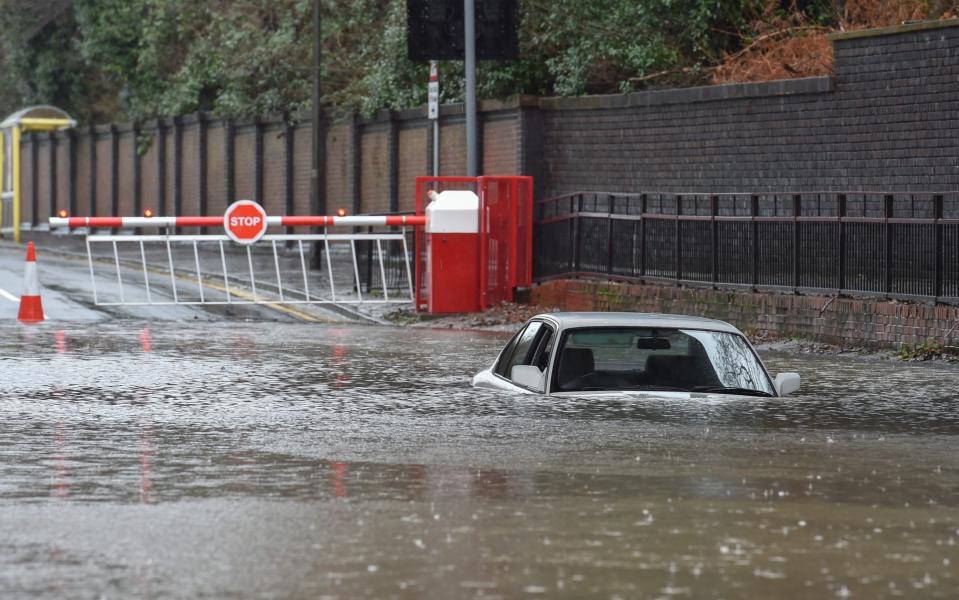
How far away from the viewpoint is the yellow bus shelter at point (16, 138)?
53688 millimetres

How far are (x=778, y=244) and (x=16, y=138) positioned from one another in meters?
35.8

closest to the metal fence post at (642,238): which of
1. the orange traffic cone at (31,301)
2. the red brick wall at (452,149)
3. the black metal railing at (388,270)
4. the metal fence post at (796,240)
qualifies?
the metal fence post at (796,240)

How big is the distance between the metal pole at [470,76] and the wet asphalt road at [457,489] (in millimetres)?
10436

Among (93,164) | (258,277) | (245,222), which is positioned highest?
(93,164)

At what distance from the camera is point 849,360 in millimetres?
18969

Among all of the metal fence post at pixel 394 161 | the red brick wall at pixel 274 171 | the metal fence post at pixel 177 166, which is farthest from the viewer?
the metal fence post at pixel 177 166

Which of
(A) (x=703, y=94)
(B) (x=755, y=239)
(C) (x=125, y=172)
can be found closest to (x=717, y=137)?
(A) (x=703, y=94)

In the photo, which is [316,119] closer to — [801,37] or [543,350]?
[801,37]

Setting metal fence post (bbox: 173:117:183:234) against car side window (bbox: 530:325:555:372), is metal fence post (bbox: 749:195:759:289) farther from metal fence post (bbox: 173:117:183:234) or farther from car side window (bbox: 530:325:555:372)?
metal fence post (bbox: 173:117:183:234)

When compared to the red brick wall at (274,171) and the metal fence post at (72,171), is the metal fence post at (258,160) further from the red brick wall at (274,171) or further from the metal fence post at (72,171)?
the metal fence post at (72,171)

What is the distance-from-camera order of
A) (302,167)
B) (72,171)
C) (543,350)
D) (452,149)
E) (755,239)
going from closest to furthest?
1. (543,350)
2. (755,239)
3. (452,149)
4. (302,167)
5. (72,171)

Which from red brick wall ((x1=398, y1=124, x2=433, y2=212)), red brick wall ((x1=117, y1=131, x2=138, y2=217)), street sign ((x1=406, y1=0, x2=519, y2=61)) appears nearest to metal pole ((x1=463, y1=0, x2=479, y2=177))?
street sign ((x1=406, y1=0, x2=519, y2=61))

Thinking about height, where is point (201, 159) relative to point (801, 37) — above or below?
below

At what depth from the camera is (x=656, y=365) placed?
12.8 meters
